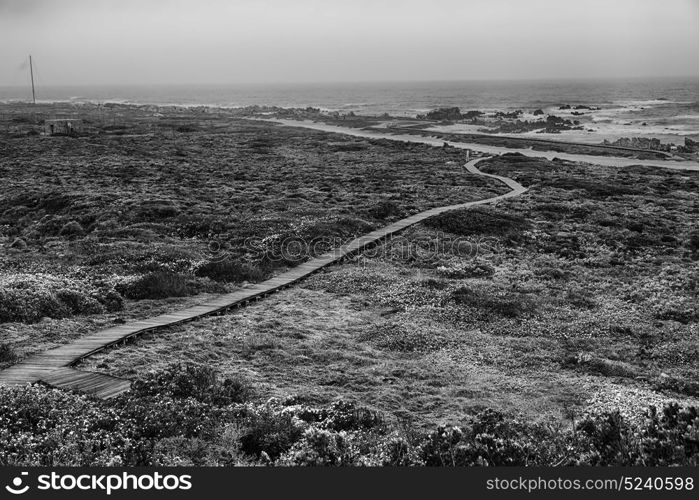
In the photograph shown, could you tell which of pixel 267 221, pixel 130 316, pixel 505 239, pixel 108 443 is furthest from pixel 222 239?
pixel 108 443

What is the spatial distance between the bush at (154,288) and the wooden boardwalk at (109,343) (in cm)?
147

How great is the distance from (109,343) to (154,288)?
4842mm

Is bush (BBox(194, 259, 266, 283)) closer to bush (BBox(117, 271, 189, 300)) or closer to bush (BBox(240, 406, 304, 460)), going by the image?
bush (BBox(117, 271, 189, 300))

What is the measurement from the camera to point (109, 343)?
14.9 metres

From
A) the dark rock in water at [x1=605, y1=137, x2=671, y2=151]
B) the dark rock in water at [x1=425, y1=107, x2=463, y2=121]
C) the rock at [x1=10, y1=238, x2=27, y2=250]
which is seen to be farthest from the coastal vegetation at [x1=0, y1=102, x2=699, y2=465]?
the dark rock in water at [x1=425, y1=107, x2=463, y2=121]

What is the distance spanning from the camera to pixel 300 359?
15117 mm

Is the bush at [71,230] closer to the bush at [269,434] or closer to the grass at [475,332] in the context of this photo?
the grass at [475,332]

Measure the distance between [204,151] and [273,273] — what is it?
167ft

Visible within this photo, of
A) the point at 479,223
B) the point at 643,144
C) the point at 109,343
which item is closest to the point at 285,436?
the point at 109,343

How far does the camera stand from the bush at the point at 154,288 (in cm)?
1938

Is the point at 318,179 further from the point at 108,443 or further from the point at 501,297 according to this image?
the point at 108,443

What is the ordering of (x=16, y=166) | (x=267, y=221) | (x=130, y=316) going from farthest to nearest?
(x=16, y=166) < (x=267, y=221) < (x=130, y=316)

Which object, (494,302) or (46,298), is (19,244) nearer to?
(46,298)

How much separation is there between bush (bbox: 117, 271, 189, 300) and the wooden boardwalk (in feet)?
4.83
